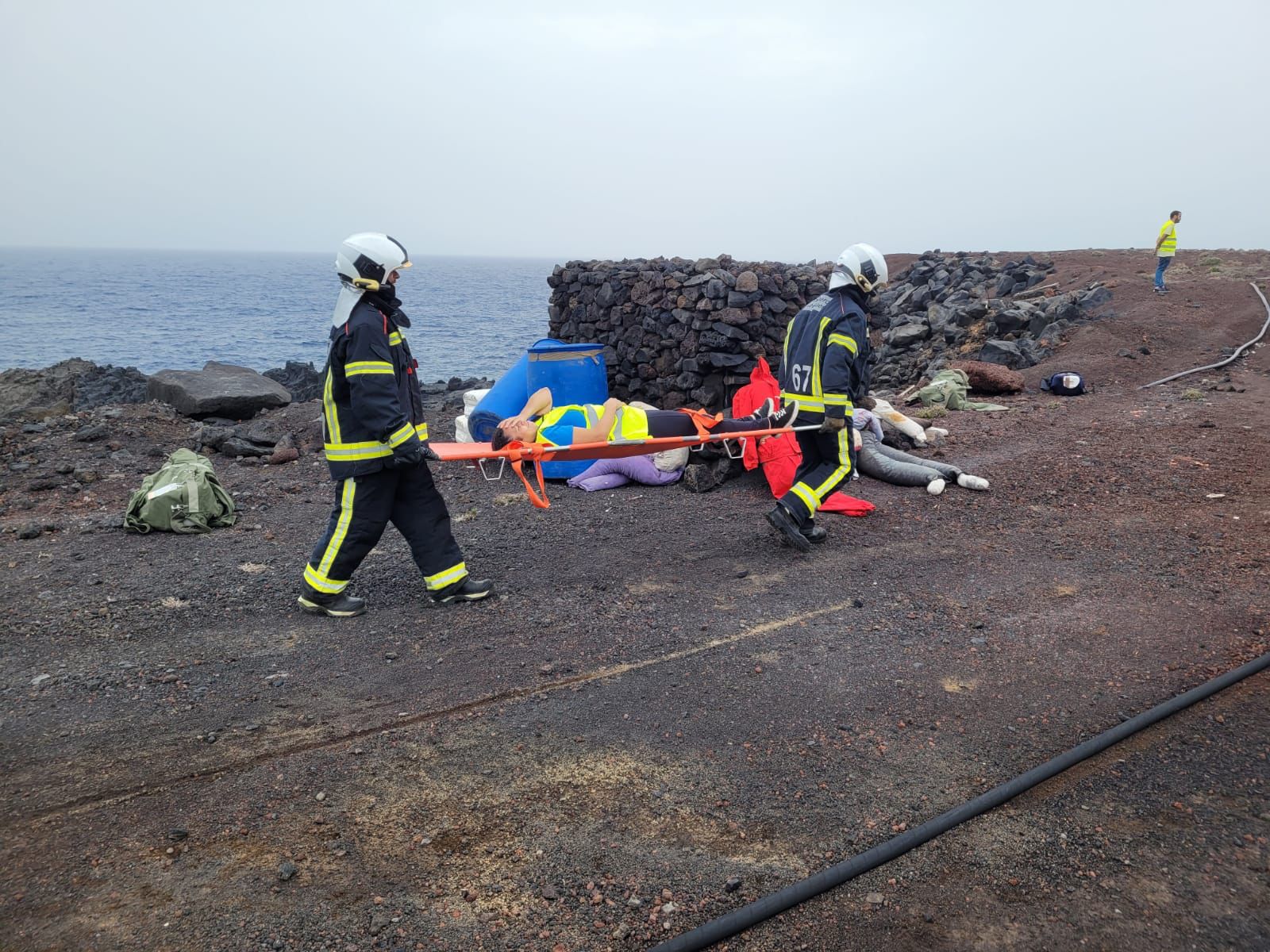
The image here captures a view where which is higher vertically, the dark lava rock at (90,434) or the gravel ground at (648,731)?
the gravel ground at (648,731)

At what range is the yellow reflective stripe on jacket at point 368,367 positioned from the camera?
4.79 m

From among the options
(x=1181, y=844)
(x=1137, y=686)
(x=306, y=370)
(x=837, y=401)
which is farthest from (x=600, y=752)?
(x=306, y=370)

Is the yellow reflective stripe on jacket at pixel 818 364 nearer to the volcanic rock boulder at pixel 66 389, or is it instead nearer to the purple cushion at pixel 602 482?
the purple cushion at pixel 602 482

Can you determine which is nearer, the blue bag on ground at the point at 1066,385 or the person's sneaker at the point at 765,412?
the person's sneaker at the point at 765,412

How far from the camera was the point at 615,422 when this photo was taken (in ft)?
22.6

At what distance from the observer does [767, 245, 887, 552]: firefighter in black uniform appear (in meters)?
6.04

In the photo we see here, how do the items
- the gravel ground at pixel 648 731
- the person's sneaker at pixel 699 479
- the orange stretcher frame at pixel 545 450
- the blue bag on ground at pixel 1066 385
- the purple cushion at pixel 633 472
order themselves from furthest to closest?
the blue bag on ground at pixel 1066 385, the purple cushion at pixel 633 472, the person's sneaker at pixel 699 479, the orange stretcher frame at pixel 545 450, the gravel ground at pixel 648 731

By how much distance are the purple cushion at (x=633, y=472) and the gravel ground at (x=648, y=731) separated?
2.93 feet

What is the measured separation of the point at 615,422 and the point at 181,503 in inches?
137

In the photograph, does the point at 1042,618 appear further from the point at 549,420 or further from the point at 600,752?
the point at 549,420

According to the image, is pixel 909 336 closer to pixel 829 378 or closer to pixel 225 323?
pixel 829 378

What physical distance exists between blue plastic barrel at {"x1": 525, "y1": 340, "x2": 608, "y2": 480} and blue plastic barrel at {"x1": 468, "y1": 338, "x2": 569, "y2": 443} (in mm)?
53

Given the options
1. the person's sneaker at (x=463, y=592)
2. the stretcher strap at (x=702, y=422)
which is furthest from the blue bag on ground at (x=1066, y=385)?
the person's sneaker at (x=463, y=592)

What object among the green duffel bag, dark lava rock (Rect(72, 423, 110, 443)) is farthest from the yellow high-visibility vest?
dark lava rock (Rect(72, 423, 110, 443))
